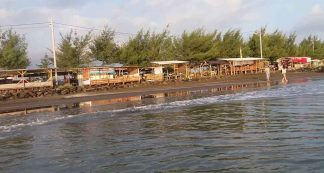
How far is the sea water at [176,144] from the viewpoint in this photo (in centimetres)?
908

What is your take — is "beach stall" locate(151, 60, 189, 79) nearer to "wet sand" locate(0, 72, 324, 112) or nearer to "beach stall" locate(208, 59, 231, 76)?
"wet sand" locate(0, 72, 324, 112)

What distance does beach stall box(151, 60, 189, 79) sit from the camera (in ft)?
194

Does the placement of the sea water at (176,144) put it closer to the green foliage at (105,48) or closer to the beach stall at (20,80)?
the beach stall at (20,80)

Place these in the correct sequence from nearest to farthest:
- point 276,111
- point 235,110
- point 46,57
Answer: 1. point 276,111
2. point 235,110
3. point 46,57

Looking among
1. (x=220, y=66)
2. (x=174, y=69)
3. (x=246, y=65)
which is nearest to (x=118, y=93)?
(x=174, y=69)

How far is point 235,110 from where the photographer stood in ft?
65.0

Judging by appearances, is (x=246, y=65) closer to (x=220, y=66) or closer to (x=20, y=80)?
(x=220, y=66)

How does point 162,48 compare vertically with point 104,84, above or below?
above

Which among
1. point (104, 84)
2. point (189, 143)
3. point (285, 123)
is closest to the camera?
point (189, 143)

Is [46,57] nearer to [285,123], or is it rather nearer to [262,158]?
[285,123]

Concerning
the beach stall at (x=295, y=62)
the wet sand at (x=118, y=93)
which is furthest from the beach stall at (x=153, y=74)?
the beach stall at (x=295, y=62)

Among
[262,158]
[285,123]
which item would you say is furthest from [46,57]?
[262,158]

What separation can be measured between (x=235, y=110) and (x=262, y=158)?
10679 mm

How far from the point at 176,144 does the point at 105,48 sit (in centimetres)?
5206
